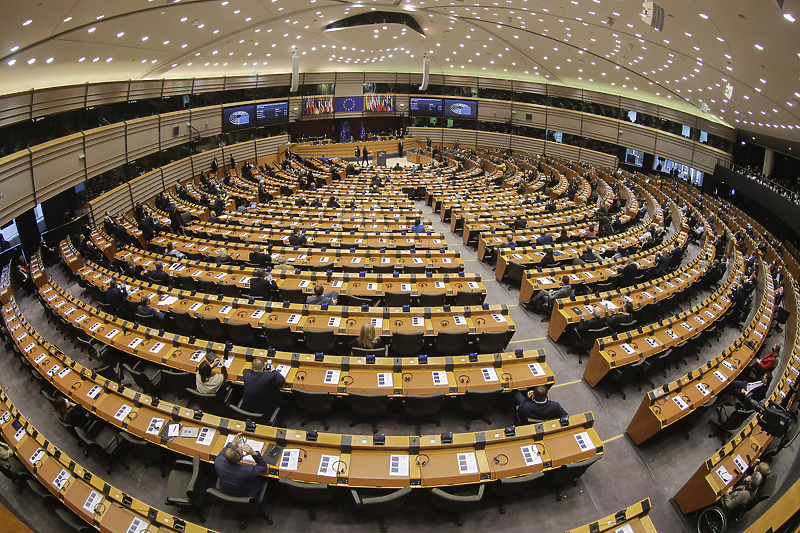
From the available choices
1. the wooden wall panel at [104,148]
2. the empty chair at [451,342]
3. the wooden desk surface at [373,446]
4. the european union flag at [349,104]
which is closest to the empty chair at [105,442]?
the wooden desk surface at [373,446]

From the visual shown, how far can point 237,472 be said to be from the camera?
4988 mm

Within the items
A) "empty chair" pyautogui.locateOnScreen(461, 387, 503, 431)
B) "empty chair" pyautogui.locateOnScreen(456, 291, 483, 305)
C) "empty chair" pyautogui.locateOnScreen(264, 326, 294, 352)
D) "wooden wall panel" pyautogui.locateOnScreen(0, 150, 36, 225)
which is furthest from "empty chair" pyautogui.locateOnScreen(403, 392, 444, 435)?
"wooden wall panel" pyautogui.locateOnScreen(0, 150, 36, 225)

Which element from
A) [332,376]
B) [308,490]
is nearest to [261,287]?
[332,376]

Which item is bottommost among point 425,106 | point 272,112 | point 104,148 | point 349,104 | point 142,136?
point 104,148

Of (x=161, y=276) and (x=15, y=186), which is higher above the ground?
(x=15, y=186)

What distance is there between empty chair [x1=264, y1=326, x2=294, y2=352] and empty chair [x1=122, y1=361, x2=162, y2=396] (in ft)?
6.63

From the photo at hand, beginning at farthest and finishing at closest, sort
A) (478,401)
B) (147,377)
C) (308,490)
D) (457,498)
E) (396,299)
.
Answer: (396,299)
(147,377)
(478,401)
(308,490)
(457,498)

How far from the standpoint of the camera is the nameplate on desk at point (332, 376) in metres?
6.88

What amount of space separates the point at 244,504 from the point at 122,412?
2.83 meters

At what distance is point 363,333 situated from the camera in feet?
24.6

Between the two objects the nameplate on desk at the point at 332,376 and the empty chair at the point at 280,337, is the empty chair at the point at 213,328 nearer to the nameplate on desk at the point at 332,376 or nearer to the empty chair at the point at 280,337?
the empty chair at the point at 280,337

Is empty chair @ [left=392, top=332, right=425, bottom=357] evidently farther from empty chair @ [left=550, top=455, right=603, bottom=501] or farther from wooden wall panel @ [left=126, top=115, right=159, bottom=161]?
wooden wall panel @ [left=126, top=115, right=159, bottom=161]

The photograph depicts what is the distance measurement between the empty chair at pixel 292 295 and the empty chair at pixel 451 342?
12.5 ft

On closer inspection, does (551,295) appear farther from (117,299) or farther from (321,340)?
(117,299)
